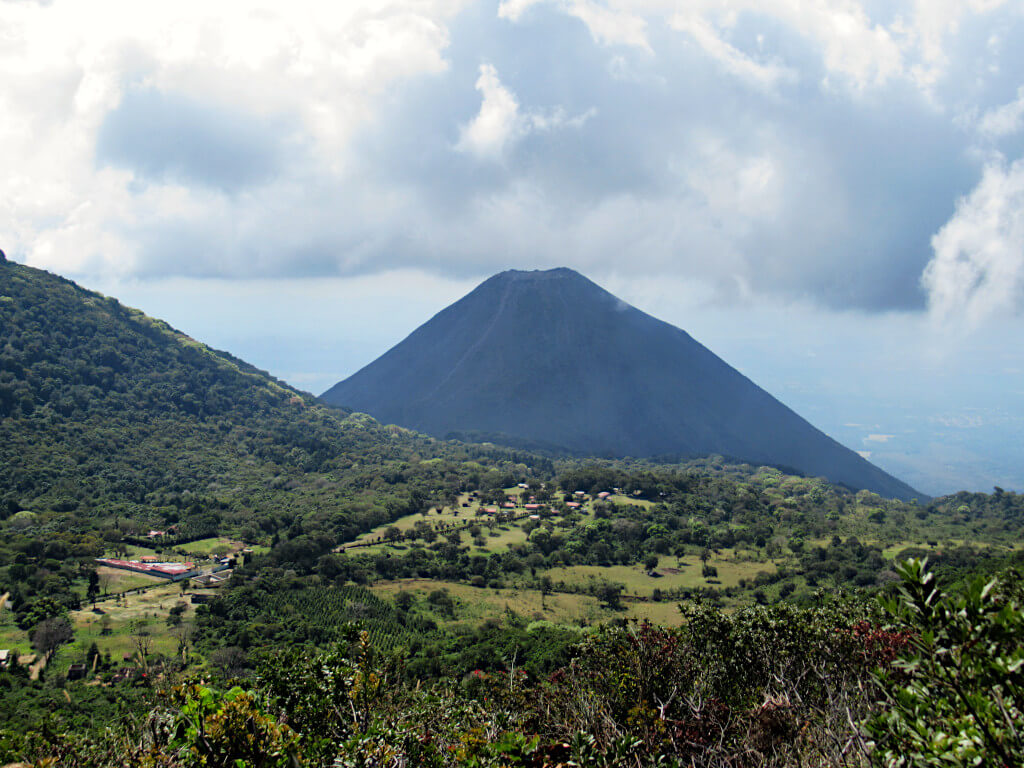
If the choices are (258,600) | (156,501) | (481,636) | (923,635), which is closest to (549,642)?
(481,636)

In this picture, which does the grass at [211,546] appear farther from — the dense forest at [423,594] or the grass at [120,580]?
the grass at [120,580]

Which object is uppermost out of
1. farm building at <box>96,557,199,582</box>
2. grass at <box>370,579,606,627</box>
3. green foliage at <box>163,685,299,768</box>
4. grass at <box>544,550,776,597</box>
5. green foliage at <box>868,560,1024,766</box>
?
green foliage at <box>868,560,1024,766</box>

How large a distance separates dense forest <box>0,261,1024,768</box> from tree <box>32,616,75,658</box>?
0.13m

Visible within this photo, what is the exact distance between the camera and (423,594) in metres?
54.3

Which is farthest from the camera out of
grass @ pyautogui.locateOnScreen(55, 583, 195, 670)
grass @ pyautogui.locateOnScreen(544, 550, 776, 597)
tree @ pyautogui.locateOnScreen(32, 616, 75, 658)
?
grass @ pyautogui.locateOnScreen(544, 550, 776, 597)

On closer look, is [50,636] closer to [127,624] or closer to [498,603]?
[127,624]

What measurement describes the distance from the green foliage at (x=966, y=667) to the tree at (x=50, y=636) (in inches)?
1841

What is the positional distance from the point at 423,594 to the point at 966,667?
54.5m

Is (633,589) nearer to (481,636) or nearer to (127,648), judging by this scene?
(481,636)

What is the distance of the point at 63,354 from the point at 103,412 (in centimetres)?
1737

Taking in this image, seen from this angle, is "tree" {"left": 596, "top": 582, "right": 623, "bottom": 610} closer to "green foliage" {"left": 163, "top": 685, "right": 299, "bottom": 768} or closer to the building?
the building

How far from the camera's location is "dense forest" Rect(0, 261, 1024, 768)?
6.19 meters

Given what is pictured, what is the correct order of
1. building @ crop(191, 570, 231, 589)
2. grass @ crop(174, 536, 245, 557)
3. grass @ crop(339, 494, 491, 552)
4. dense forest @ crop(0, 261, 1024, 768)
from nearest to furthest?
dense forest @ crop(0, 261, 1024, 768), building @ crop(191, 570, 231, 589), grass @ crop(174, 536, 245, 557), grass @ crop(339, 494, 491, 552)

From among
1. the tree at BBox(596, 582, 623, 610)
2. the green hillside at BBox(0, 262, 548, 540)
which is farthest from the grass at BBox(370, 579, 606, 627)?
the green hillside at BBox(0, 262, 548, 540)
